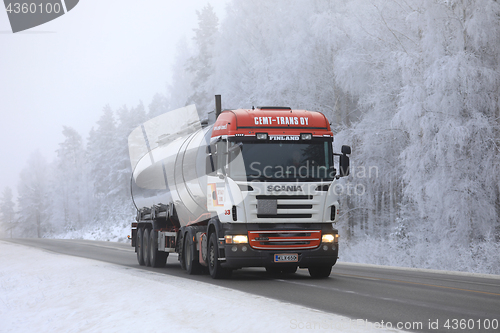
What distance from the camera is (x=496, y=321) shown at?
7.81 meters

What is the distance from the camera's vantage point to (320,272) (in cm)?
1432

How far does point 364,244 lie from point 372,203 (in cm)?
324

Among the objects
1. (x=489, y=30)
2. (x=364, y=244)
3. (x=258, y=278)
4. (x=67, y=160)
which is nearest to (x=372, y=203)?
(x=364, y=244)

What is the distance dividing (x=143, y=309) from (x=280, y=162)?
16.7 ft

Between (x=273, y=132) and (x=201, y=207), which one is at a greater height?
(x=273, y=132)

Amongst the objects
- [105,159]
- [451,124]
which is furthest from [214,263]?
[105,159]

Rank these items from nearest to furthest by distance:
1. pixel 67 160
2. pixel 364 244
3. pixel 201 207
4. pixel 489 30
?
pixel 201 207
pixel 489 30
pixel 364 244
pixel 67 160

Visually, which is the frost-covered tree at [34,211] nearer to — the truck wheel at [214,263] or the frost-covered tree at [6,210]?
the frost-covered tree at [6,210]

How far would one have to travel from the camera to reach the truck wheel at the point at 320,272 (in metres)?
14.2

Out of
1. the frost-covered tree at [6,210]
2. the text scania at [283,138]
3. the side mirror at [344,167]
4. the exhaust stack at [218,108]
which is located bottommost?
the frost-covered tree at [6,210]

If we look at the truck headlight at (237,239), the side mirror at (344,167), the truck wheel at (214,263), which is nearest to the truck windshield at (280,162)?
the side mirror at (344,167)

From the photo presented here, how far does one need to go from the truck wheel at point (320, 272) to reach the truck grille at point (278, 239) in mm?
1508

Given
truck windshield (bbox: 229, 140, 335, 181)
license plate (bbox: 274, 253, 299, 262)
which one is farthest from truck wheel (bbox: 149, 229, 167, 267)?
truck windshield (bbox: 229, 140, 335, 181)

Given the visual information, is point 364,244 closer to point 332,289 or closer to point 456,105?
point 456,105
